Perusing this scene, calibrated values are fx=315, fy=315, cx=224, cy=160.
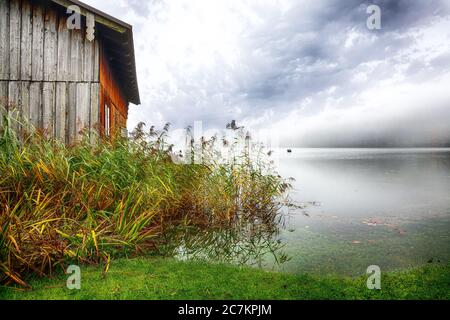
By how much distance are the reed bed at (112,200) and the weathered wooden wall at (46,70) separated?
0.68 meters

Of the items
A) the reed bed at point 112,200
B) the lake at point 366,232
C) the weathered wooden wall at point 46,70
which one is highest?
the weathered wooden wall at point 46,70

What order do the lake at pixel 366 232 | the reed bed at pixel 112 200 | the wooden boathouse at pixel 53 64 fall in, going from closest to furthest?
1. the reed bed at pixel 112 200
2. the lake at pixel 366 232
3. the wooden boathouse at pixel 53 64

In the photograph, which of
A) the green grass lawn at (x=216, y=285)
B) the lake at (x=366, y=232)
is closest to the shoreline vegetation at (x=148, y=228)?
the green grass lawn at (x=216, y=285)

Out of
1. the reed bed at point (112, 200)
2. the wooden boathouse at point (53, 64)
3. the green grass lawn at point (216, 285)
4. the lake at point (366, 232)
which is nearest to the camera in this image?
the green grass lawn at point (216, 285)

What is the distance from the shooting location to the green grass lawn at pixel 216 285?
2.87 m

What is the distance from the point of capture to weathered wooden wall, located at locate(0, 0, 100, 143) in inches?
276

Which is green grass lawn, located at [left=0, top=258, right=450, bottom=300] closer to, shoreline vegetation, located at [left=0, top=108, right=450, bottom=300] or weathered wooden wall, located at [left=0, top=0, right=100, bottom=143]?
shoreline vegetation, located at [left=0, top=108, right=450, bottom=300]

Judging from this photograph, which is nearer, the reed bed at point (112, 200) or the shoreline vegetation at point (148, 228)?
the shoreline vegetation at point (148, 228)

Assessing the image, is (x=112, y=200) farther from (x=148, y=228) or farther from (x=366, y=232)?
(x=366, y=232)

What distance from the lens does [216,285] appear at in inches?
123

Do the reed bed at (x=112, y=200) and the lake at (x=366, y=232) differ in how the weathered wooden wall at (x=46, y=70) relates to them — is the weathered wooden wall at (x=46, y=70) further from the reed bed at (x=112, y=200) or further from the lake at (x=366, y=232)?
the lake at (x=366, y=232)

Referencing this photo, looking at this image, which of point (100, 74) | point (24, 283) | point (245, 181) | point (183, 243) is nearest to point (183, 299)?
point (24, 283)

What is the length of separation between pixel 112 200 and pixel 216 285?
2.07m
